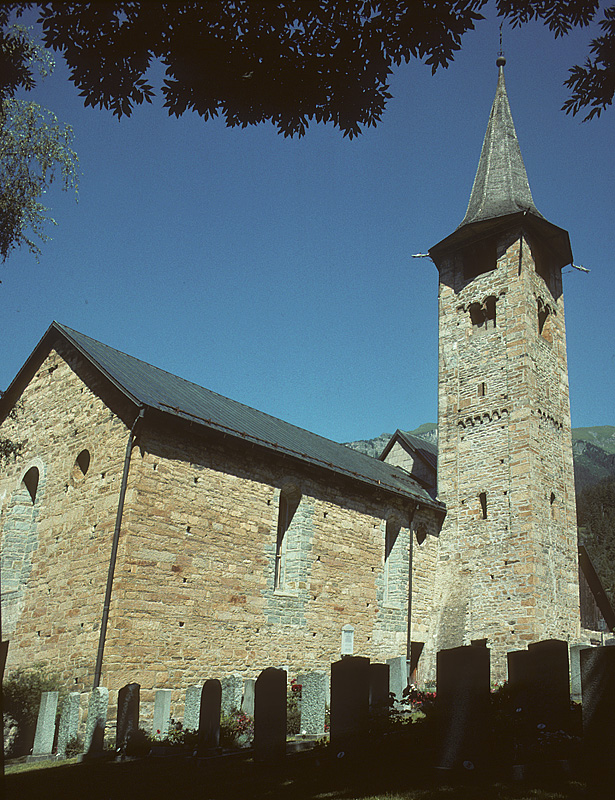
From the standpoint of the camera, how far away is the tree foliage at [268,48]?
22.6 ft

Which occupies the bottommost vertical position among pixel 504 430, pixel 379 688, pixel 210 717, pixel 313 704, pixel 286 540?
pixel 210 717

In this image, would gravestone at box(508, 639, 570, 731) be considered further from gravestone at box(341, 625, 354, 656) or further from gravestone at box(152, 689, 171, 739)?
gravestone at box(341, 625, 354, 656)

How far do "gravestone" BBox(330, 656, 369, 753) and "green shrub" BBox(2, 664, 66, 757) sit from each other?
7705 mm

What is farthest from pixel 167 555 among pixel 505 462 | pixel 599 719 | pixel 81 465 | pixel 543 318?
pixel 543 318

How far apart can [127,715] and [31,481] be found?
867cm

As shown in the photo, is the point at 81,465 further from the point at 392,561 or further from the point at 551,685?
the point at 551,685

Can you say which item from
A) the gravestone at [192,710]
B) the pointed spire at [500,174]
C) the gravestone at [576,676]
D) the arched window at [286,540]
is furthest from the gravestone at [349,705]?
the pointed spire at [500,174]

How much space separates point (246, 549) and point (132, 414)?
4005mm

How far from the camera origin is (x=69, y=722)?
38.0ft

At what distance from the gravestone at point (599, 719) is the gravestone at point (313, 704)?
13.3ft

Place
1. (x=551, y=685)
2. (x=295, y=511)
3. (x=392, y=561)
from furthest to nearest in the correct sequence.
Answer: (x=392, y=561)
(x=295, y=511)
(x=551, y=685)

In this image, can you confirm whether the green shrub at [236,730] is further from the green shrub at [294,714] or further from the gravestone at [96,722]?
the gravestone at [96,722]

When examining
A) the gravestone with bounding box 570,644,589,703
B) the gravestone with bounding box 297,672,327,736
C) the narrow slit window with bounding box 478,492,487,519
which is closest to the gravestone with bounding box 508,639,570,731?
the gravestone with bounding box 297,672,327,736

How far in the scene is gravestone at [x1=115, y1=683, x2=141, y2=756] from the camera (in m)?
10.0
